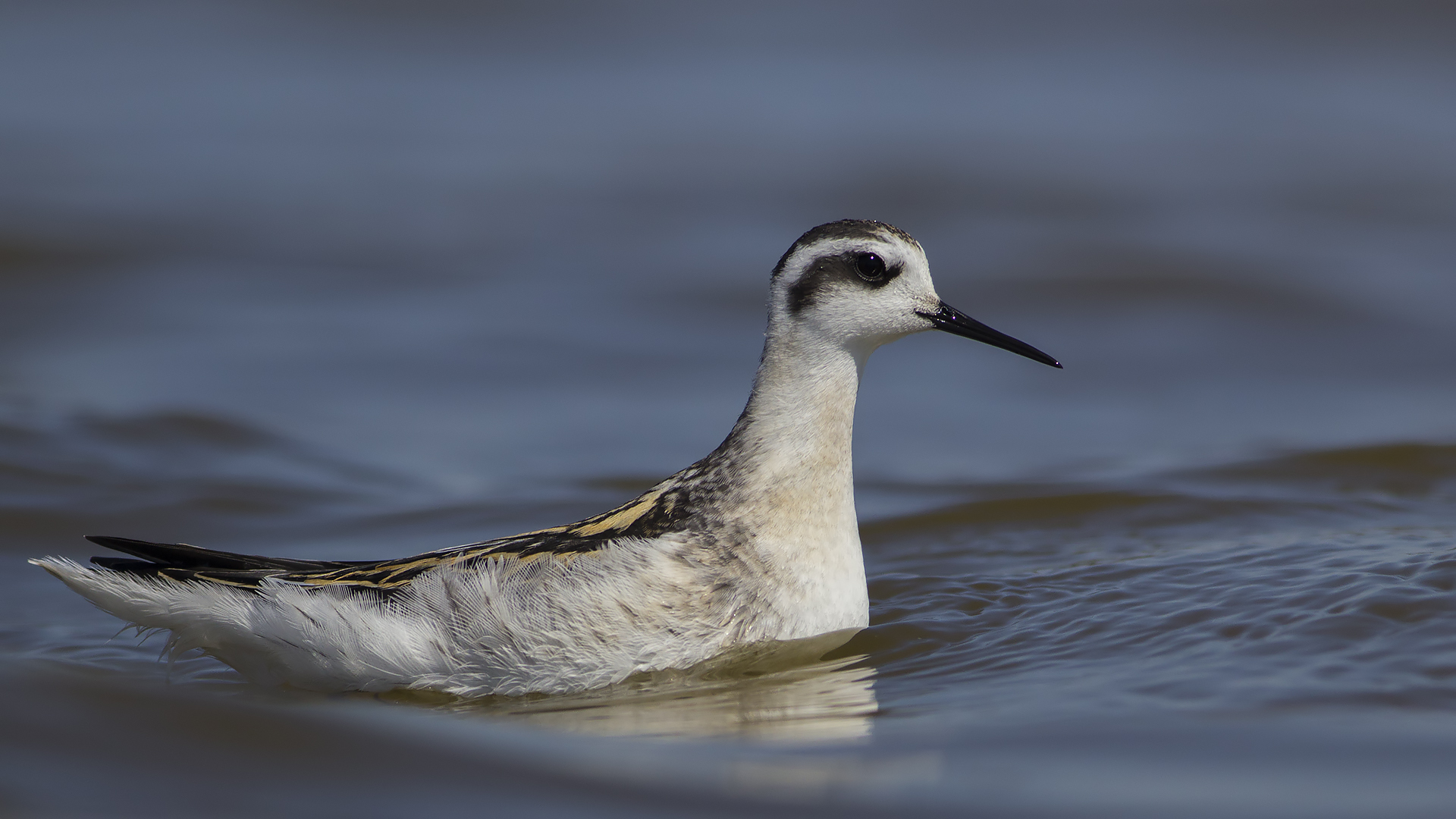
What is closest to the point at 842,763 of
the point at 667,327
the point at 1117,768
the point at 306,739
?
the point at 1117,768

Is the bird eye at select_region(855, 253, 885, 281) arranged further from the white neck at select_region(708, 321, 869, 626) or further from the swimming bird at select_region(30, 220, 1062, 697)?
the white neck at select_region(708, 321, 869, 626)

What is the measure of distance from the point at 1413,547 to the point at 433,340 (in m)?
7.41

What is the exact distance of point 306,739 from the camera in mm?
5406

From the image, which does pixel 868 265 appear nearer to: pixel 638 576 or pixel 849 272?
pixel 849 272

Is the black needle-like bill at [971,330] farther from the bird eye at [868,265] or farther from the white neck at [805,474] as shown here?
the white neck at [805,474]

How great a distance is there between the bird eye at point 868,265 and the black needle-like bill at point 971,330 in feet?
0.79

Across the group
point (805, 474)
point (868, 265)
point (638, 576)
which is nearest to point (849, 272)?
point (868, 265)

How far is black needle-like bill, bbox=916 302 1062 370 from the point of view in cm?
671

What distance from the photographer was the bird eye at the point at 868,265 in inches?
262

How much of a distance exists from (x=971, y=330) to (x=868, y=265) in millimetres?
541

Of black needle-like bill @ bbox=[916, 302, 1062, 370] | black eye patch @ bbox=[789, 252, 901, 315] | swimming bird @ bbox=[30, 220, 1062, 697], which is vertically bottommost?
swimming bird @ bbox=[30, 220, 1062, 697]

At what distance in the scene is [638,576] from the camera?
622 centimetres

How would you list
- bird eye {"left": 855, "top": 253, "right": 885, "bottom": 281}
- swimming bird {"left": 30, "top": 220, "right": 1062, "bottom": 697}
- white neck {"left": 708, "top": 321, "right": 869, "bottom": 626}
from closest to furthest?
swimming bird {"left": 30, "top": 220, "right": 1062, "bottom": 697} → white neck {"left": 708, "top": 321, "right": 869, "bottom": 626} → bird eye {"left": 855, "top": 253, "right": 885, "bottom": 281}

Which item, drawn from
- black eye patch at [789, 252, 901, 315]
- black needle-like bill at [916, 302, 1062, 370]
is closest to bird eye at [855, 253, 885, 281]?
black eye patch at [789, 252, 901, 315]
